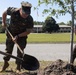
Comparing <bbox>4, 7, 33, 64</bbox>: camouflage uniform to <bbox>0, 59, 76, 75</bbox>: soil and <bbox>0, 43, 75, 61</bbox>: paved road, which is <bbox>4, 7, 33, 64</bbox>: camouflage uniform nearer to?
<bbox>0, 59, 76, 75</bbox>: soil

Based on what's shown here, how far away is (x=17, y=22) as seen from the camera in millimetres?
8156

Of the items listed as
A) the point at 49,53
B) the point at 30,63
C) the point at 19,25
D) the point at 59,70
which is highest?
the point at 19,25

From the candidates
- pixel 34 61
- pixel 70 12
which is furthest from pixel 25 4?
pixel 70 12

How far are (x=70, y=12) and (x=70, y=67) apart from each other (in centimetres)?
260

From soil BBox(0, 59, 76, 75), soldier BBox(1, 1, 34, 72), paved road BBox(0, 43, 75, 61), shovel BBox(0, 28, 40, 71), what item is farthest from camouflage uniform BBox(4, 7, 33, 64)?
paved road BBox(0, 43, 75, 61)

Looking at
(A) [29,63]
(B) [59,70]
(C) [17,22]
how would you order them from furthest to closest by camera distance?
(C) [17,22], (A) [29,63], (B) [59,70]

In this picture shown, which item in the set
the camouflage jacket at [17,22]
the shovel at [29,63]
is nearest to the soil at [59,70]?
the shovel at [29,63]

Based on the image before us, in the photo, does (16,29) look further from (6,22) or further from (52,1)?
(52,1)

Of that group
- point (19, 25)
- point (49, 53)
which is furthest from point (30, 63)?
point (49, 53)

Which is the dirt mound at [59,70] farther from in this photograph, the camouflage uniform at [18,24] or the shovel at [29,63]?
the camouflage uniform at [18,24]

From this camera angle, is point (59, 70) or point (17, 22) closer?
point (59, 70)

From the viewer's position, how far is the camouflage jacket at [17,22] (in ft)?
26.3

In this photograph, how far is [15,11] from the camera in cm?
796

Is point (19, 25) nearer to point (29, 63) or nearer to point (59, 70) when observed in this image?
point (29, 63)
